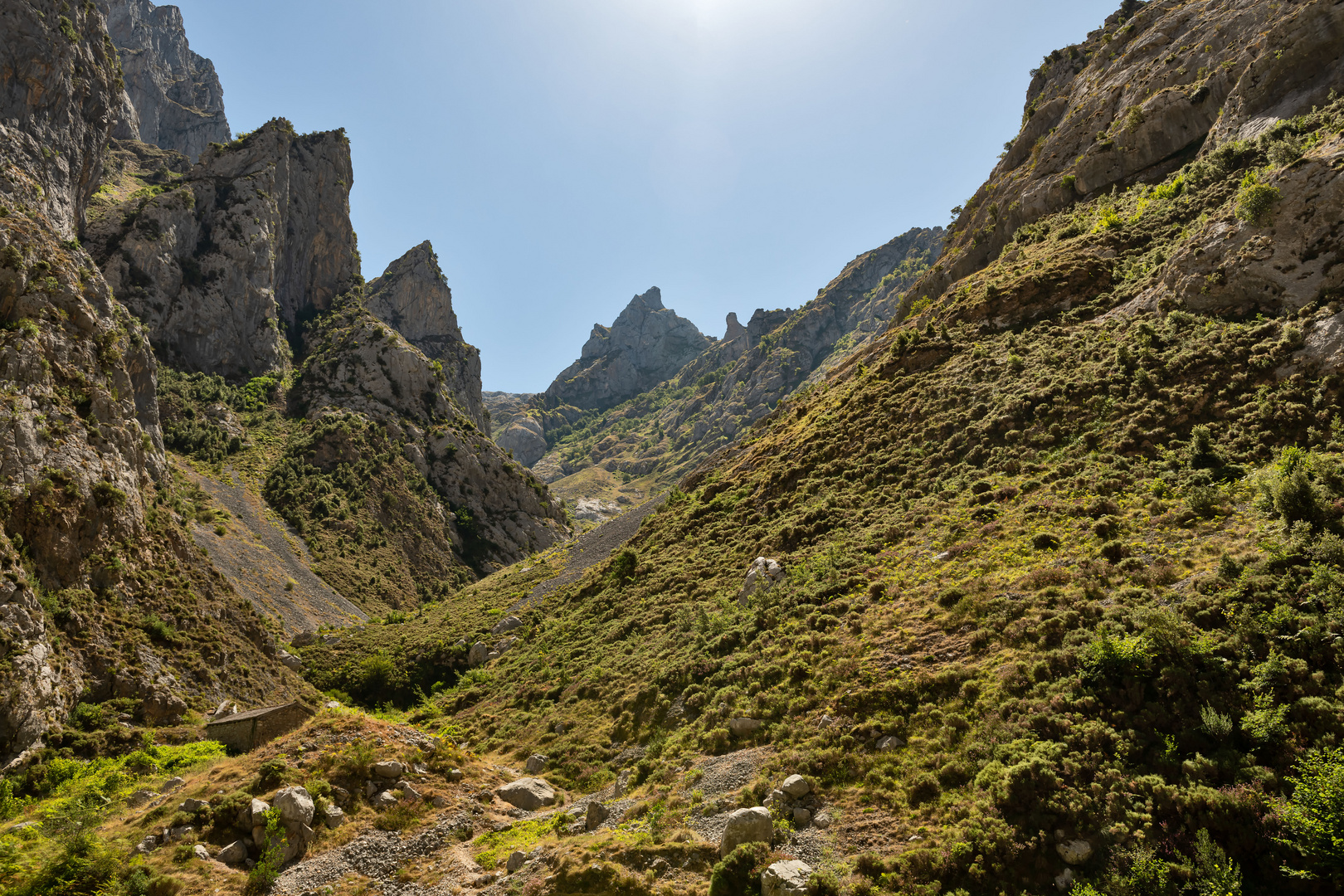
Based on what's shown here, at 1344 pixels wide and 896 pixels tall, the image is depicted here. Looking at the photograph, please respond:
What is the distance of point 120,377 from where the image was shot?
4338 centimetres

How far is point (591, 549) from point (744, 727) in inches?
1726

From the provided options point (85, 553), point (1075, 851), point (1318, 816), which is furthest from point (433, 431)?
point (1318, 816)

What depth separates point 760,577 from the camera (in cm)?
2911

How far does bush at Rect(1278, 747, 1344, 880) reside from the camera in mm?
9180

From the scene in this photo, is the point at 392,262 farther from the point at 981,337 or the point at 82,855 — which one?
the point at 82,855

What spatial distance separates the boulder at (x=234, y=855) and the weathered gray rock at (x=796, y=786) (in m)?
13.9

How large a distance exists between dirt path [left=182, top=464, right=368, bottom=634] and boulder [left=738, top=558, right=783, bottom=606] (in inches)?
1755

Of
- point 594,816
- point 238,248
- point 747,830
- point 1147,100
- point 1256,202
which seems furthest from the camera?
point 238,248

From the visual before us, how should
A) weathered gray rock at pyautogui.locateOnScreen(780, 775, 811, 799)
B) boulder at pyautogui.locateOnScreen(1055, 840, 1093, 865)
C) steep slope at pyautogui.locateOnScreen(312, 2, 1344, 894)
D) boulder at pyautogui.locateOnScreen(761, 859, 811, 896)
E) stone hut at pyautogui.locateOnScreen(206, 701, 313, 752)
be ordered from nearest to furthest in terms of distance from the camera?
boulder at pyautogui.locateOnScreen(1055, 840, 1093, 865) → steep slope at pyautogui.locateOnScreen(312, 2, 1344, 894) → boulder at pyautogui.locateOnScreen(761, 859, 811, 896) → weathered gray rock at pyautogui.locateOnScreen(780, 775, 811, 799) → stone hut at pyautogui.locateOnScreen(206, 701, 313, 752)

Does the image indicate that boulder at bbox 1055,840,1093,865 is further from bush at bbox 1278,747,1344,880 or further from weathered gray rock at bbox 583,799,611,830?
weathered gray rock at bbox 583,799,611,830

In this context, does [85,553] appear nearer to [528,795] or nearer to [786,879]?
[528,795]

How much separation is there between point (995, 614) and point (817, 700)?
6.18m

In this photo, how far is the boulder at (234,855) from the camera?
48.3ft

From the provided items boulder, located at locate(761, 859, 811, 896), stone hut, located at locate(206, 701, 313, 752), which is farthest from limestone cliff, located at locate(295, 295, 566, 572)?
boulder, located at locate(761, 859, 811, 896)
